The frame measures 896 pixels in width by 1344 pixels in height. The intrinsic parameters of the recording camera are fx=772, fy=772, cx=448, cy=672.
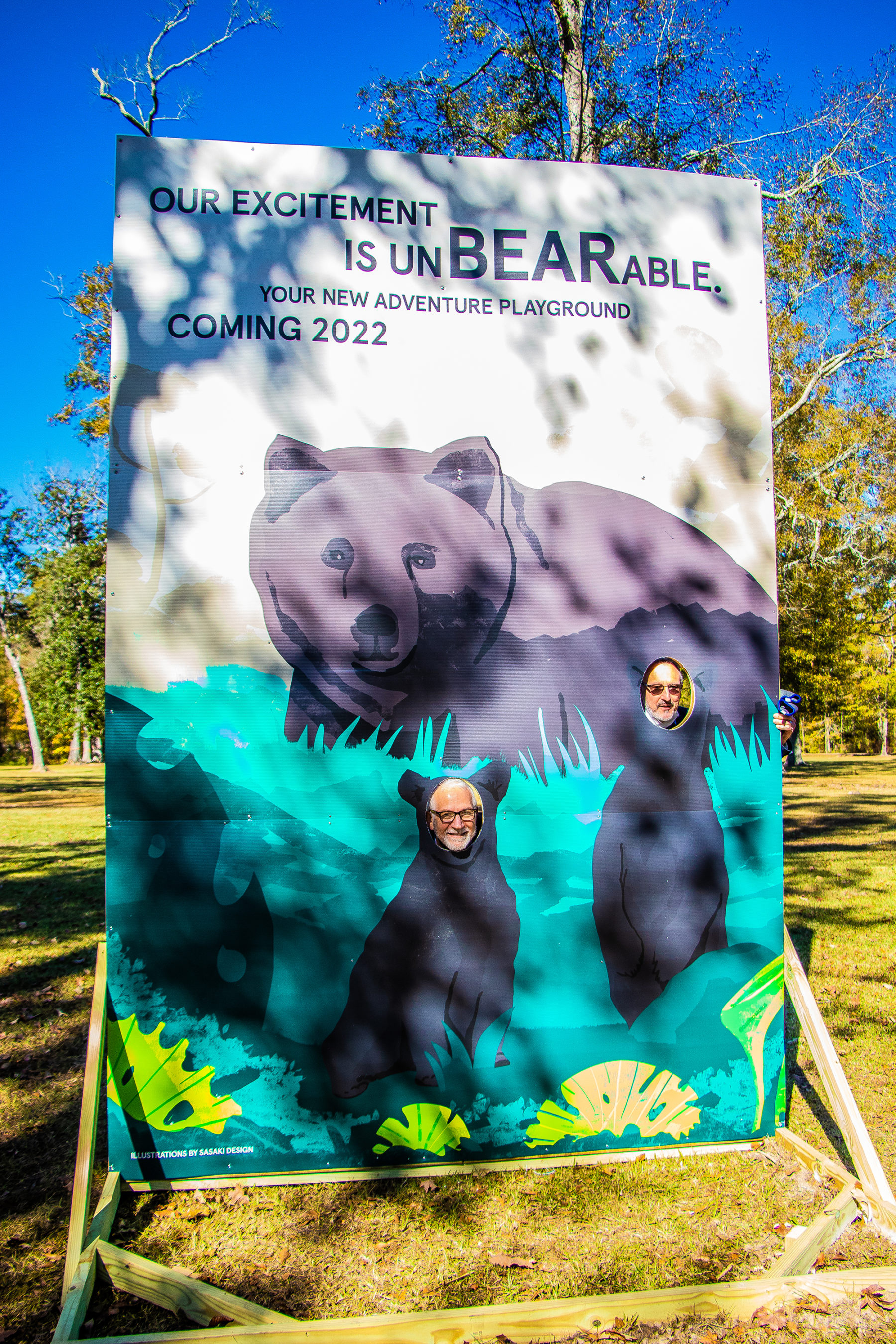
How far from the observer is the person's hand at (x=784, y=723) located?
12.8 ft

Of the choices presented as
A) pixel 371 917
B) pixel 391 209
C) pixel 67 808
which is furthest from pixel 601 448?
pixel 67 808

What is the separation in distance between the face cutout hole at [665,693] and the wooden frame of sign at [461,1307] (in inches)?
58.0

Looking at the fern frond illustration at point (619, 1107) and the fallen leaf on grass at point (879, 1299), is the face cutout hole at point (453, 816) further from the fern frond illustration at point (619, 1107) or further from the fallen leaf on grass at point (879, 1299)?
the fallen leaf on grass at point (879, 1299)

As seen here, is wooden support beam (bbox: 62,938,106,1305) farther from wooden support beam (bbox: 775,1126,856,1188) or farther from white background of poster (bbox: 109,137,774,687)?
wooden support beam (bbox: 775,1126,856,1188)

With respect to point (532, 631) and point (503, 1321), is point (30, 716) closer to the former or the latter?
point (532, 631)

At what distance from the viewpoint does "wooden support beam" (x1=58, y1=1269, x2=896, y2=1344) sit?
8.79ft

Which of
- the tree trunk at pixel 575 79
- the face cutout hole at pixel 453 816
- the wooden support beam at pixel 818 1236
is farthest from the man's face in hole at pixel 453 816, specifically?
the tree trunk at pixel 575 79

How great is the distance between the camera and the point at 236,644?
3.59 meters

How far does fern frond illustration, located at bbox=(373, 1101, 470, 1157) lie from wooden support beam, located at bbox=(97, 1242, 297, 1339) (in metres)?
0.85

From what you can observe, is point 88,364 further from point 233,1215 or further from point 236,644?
point 233,1215

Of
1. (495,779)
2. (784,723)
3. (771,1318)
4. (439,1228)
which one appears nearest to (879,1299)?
(771,1318)

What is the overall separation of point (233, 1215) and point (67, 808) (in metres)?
17.3

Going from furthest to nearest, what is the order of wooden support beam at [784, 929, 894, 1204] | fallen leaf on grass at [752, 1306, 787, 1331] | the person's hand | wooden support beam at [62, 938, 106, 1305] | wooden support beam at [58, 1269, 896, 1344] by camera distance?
the person's hand, wooden support beam at [784, 929, 894, 1204], wooden support beam at [62, 938, 106, 1305], fallen leaf on grass at [752, 1306, 787, 1331], wooden support beam at [58, 1269, 896, 1344]

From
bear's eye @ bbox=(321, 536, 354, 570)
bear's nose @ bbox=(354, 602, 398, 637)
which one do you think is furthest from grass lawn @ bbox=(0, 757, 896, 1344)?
bear's eye @ bbox=(321, 536, 354, 570)
